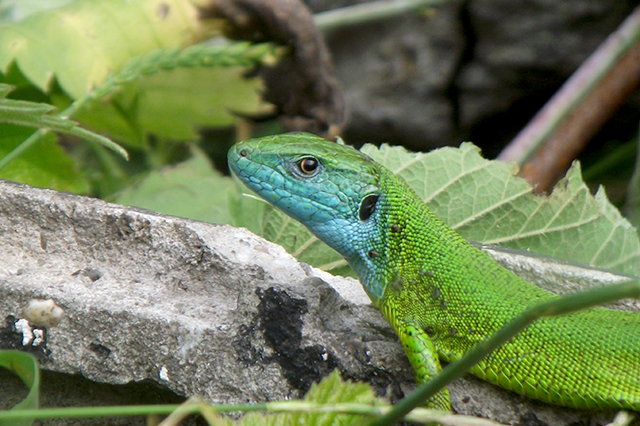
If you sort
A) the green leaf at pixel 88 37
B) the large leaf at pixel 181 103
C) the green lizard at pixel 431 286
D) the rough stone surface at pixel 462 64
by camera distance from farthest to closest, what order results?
the rough stone surface at pixel 462 64 < the large leaf at pixel 181 103 < the green leaf at pixel 88 37 < the green lizard at pixel 431 286

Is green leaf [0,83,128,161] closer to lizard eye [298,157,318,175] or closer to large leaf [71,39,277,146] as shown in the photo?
lizard eye [298,157,318,175]

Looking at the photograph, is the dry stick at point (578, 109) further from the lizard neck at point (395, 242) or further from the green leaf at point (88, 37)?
the green leaf at point (88, 37)

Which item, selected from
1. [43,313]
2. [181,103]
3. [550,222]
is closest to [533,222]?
[550,222]

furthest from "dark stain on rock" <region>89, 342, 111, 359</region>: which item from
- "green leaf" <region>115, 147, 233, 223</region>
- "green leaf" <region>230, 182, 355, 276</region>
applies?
"green leaf" <region>115, 147, 233, 223</region>

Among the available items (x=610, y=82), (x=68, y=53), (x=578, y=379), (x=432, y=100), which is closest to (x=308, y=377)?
(x=578, y=379)

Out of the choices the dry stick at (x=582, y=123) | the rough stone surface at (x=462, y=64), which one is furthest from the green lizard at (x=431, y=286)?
the rough stone surface at (x=462, y=64)

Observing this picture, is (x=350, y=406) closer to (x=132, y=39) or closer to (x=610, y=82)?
(x=132, y=39)
